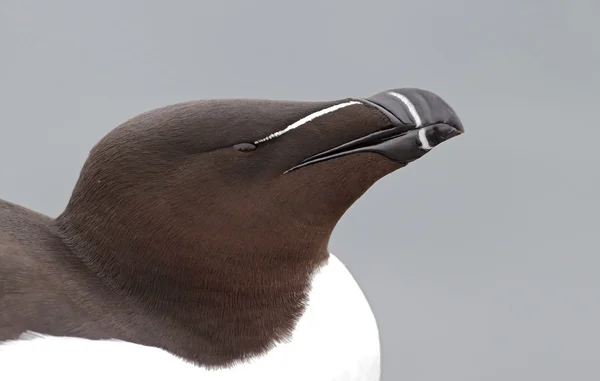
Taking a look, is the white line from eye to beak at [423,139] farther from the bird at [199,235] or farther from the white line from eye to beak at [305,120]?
the white line from eye to beak at [305,120]

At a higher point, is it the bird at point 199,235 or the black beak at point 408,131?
the black beak at point 408,131

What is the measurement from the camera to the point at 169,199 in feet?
9.36

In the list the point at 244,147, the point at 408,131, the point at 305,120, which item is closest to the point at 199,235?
the point at 244,147

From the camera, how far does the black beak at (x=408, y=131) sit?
2836 mm

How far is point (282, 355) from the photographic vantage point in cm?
299

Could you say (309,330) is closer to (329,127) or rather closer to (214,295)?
(214,295)

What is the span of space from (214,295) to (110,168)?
0.35 meters

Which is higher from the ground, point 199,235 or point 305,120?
point 305,120

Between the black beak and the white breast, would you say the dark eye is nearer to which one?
the black beak

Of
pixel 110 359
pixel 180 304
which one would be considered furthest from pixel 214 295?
pixel 110 359

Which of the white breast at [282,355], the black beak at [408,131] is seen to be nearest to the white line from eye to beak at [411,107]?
the black beak at [408,131]

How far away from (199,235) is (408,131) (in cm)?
49

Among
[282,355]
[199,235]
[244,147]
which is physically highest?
[244,147]

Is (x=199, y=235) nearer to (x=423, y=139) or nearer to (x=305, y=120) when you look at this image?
(x=305, y=120)
